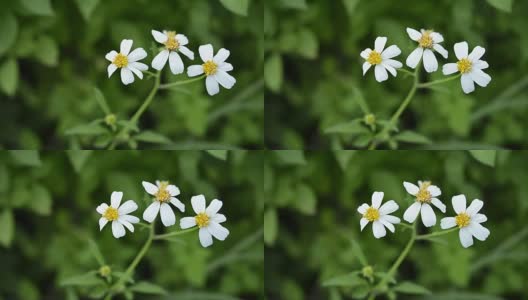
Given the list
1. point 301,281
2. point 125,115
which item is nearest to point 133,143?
point 125,115

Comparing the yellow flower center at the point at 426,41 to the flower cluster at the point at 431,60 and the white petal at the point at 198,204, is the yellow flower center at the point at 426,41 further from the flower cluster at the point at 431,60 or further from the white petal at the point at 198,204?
the white petal at the point at 198,204

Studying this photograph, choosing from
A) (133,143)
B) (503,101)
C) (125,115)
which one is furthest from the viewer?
(503,101)

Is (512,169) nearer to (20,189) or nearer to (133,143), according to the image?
(133,143)

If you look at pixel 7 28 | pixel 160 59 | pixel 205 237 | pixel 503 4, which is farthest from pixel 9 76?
pixel 503 4

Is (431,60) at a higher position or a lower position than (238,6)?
lower

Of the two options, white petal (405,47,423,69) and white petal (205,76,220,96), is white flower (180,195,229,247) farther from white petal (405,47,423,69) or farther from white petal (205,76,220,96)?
white petal (405,47,423,69)

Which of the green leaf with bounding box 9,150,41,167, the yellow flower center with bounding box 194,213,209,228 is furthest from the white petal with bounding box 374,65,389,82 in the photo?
the green leaf with bounding box 9,150,41,167

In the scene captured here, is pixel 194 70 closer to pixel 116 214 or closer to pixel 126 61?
pixel 126 61
